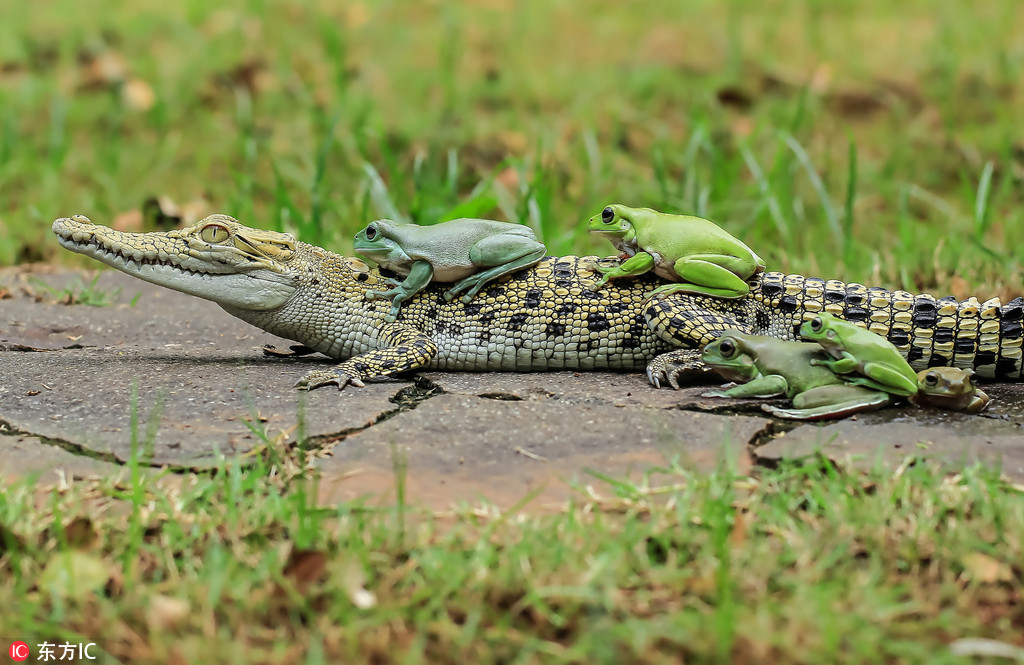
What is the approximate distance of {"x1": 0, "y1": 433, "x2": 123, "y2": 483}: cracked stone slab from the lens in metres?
2.93

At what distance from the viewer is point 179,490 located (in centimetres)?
286

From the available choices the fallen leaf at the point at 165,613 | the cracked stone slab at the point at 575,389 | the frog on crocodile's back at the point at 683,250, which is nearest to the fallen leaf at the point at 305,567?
the fallen leaf at the point at 165,613

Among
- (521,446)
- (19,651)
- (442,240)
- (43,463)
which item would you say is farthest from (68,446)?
(442,240)

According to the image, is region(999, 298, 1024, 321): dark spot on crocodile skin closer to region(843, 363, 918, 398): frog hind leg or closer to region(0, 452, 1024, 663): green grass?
region(843, 363, 918, 398): frog hind leg

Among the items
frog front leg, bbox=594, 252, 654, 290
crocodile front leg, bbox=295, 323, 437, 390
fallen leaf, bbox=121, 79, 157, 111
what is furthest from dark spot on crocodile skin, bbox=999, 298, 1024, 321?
fallen leaf, bbox=121, 79, 157, 111

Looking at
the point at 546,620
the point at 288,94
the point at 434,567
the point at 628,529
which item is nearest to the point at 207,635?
the point at 434,567

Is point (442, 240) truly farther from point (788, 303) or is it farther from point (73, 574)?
point (73, 574)

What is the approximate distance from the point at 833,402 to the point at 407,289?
169cm

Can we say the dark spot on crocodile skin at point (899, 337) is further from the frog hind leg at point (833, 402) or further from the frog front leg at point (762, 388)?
the frog front leg at point (762, 388)

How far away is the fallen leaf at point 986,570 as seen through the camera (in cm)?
249

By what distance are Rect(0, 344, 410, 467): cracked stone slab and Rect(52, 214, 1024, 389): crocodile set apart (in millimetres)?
230

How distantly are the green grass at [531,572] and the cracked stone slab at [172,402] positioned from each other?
280mm

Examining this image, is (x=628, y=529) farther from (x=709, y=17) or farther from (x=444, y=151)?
(x=709, y=17)

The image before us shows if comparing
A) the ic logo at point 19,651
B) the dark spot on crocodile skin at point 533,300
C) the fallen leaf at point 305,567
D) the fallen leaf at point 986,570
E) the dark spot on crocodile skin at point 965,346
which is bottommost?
the ic logo at point 19,651
